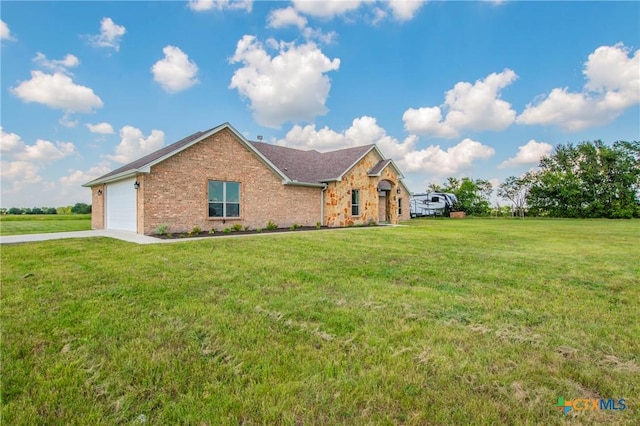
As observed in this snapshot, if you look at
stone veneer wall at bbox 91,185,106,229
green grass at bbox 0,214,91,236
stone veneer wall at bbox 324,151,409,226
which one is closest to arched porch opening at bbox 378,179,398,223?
stone veneer wall at bbox 324,151,409,226

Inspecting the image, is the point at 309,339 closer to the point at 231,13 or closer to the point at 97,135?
the point at 231,13

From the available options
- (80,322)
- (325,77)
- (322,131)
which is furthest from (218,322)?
(322,131)

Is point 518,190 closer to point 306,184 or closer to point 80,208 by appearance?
point 306,184

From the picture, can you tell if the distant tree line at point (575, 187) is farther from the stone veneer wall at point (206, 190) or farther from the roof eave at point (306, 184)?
the stone veneer wall at point (206, 190)

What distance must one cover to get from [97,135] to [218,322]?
60.3ft

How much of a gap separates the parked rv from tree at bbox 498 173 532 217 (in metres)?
7.57

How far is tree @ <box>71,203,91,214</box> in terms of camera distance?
1426 inches

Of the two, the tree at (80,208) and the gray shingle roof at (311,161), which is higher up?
the gray shingle roof at (311,161)

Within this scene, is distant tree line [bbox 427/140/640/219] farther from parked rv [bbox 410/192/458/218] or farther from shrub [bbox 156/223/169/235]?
shrub [bbox 156/223/169/235]

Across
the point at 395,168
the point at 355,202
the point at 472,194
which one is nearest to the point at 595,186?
the point at 472,194

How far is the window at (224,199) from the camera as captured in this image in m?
14.7

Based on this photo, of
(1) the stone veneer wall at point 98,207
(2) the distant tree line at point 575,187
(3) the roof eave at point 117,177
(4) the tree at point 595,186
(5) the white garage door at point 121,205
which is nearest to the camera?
(3) the roof eave at point 117,177

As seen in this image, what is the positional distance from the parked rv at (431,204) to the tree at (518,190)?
7.57 meters

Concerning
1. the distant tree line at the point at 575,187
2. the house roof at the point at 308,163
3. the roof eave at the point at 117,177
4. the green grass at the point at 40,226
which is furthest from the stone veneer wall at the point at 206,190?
the distant tree line at the point at 575,187
